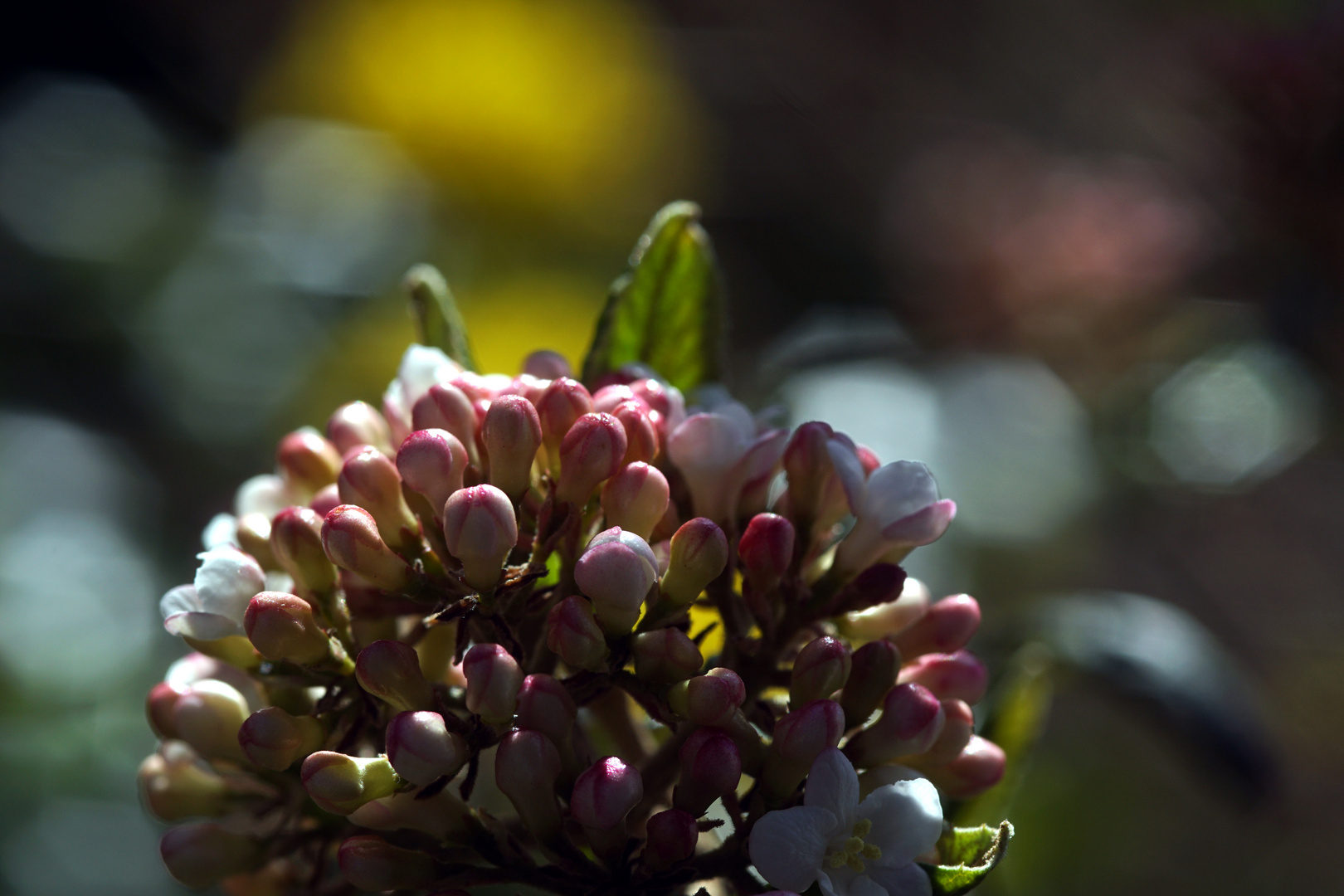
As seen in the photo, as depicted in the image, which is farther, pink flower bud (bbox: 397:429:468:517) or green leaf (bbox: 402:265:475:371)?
green leaf (bbox: 402:265:475:371)

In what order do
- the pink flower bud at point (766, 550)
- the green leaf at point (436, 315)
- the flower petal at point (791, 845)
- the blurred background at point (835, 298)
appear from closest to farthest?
1. the flower petal at point (791, 845)
2. the pink flower bud at point (766, 550)
3. the green leaf at point (436, 315)
4. the blurred background at point (835, 298)

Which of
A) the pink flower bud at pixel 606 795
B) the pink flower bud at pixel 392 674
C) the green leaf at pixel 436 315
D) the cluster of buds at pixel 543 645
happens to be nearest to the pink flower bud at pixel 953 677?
the cluster of buds at pixel 543 645

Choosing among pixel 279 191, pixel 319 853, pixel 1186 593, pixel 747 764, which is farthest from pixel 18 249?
pixel 1186 593

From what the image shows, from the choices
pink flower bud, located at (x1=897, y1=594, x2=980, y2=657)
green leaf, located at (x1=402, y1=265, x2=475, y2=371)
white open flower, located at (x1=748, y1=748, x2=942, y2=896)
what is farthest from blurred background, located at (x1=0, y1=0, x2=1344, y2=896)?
green leaf, located at (x1=402, y1=265, x2=475, y2=371)

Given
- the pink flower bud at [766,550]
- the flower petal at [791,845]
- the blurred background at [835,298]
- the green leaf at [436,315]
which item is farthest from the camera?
the blurred background at [835,298]

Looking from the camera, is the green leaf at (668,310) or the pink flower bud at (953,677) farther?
the green leaf at (668,310)

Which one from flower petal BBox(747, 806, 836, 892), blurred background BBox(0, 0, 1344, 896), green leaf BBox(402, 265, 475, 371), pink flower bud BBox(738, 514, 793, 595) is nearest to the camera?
flower petal BBox(747, 806, 836, 892)

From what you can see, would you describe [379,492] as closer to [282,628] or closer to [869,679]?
[282,628]

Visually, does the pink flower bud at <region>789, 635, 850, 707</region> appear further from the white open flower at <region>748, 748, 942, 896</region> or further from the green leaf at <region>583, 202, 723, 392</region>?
the green leaf at <region>583, 202, 723, 392</region>

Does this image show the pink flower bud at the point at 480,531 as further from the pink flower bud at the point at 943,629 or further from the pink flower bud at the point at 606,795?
the pink flower bud at the point at 943,629
